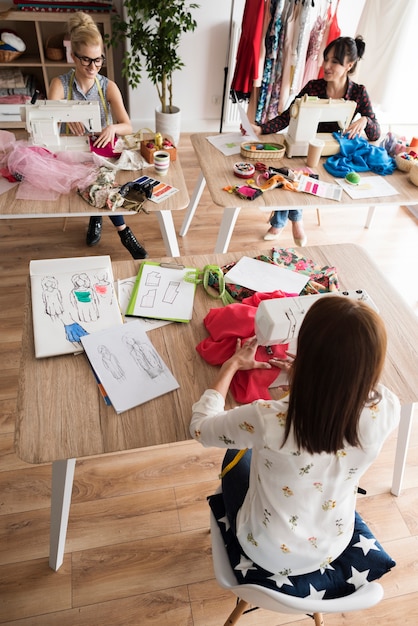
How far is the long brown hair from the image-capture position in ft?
3.01

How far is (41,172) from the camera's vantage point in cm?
216

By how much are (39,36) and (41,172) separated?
2.03m

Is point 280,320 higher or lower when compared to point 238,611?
higher

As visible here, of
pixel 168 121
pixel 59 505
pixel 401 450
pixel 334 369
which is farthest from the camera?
pixel 168 121

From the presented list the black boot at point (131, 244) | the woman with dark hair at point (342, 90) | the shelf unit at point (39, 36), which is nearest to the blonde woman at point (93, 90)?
the black boot at point (131, 244)

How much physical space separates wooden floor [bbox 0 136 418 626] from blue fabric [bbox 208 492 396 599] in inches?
22.5

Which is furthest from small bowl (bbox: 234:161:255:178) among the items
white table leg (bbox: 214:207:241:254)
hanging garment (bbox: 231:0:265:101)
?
hanging garment (bbox: 231:0:265:101)

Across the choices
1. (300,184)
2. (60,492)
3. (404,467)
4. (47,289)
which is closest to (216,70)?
(300,184)

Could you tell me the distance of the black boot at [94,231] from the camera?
9.87 ft

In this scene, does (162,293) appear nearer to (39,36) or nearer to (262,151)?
(262,151)

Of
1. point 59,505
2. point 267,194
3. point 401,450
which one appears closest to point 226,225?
point 267,194

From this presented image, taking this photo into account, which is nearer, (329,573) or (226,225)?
(329,573)

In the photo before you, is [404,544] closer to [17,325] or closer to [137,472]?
[137,472]

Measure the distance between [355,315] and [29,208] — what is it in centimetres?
161
